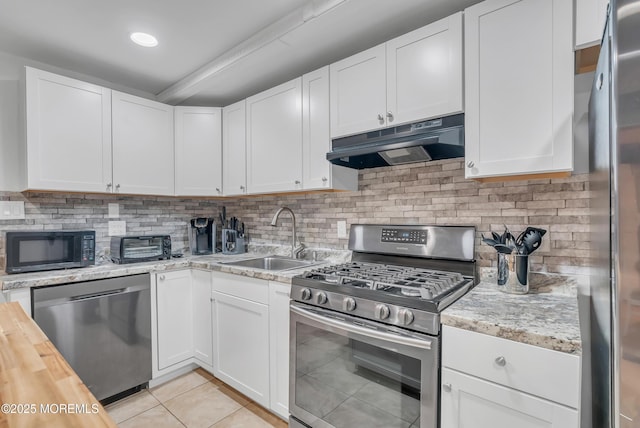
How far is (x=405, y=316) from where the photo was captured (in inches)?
50.2

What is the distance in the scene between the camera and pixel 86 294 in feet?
6.62

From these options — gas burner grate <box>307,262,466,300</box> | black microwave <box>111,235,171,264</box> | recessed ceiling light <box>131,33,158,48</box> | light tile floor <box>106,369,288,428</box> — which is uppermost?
recessed ceiling light <box>131,33,158,48</box>

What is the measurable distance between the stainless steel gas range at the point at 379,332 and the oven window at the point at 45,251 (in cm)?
164

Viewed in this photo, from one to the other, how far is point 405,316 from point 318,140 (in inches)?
51.4

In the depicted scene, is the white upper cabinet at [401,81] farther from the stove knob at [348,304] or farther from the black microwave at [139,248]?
the black microwave at [139,248]

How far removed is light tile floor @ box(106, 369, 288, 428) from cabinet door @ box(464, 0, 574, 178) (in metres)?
1.97

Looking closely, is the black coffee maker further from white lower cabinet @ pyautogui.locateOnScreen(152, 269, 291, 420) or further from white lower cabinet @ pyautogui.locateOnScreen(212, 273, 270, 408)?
white lower cabinet @ pyautogui.locateOnScreen(212, 273, 270, 408)

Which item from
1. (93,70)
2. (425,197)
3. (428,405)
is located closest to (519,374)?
(428,405)

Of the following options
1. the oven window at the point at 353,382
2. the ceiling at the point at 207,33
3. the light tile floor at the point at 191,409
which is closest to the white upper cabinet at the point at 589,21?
the ceiling at the point at 207,33

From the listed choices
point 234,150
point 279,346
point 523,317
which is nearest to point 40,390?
point 279,346

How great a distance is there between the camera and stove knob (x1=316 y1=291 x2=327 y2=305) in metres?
1.56

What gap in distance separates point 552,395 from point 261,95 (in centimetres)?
245

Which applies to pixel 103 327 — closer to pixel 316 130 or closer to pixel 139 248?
pixel 139 248

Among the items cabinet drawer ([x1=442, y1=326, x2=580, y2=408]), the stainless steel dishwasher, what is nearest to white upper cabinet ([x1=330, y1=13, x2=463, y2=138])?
cabinet drawer ([x1=442, y1=326, x2=580, y2=408])
